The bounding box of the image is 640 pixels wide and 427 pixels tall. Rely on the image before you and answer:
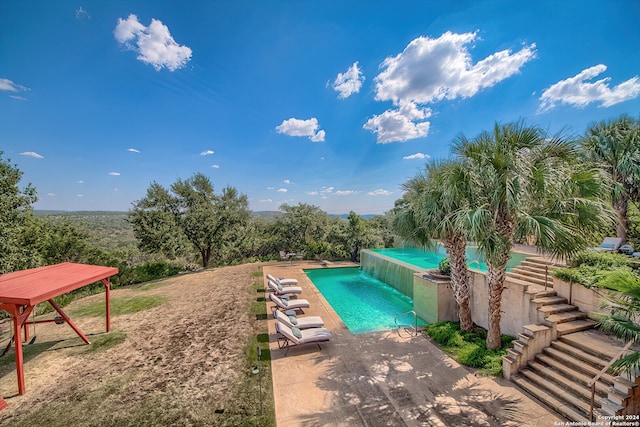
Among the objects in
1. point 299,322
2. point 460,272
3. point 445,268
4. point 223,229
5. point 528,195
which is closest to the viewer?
point 528,195

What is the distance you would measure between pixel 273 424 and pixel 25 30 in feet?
53.1

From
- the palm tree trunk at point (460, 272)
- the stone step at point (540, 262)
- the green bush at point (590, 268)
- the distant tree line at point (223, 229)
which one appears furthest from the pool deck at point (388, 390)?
the distant tree line at point (223, 229)

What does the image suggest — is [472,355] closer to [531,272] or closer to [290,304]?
[531,272]

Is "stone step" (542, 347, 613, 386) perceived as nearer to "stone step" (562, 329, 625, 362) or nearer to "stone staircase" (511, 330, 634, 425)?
"stone staircase" (511, 330, 634, 425)

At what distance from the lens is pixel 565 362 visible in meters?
5.11

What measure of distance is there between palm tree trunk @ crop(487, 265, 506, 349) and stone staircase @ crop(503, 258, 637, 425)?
0.68 metres

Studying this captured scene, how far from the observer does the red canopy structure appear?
17.4 feet

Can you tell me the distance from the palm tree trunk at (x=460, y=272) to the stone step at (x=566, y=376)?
7.20 feet

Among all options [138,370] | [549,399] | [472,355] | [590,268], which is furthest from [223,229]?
[590,268]

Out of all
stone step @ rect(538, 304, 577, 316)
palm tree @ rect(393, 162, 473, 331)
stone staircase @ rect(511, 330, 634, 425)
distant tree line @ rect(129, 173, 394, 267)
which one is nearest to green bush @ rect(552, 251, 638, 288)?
stone step @ rect(538, 304, 577, 316)

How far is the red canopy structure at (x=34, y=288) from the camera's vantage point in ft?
17.4

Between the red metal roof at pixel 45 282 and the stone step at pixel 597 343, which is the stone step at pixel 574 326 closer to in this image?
the stone step at pixel 597 343

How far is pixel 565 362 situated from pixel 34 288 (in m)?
12.4

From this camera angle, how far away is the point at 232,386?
5.44 meters
